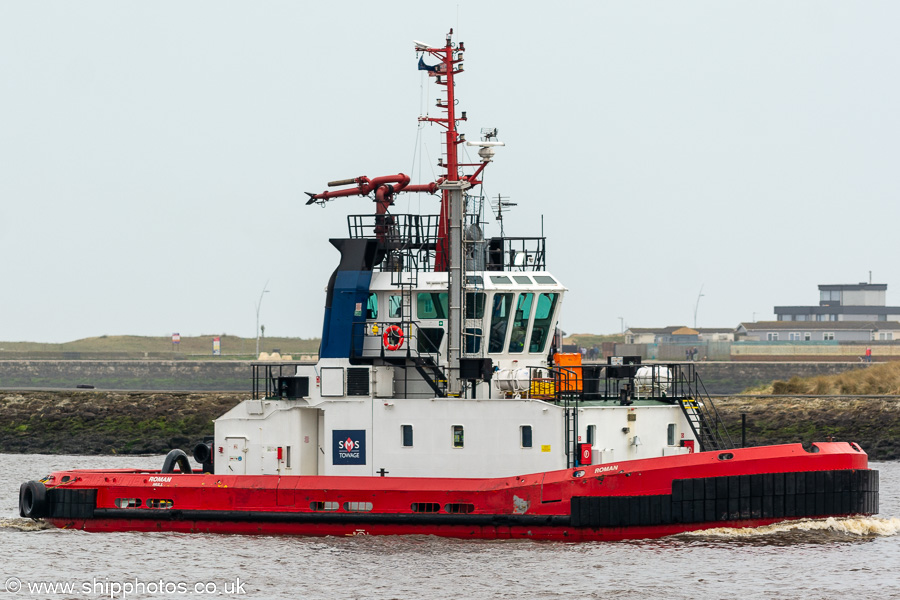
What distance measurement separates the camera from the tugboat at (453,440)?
18.8 meters

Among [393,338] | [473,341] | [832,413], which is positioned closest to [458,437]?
[473,341]

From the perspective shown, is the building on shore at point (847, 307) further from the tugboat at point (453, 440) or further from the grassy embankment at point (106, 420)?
the tugboat at point (453, 440)

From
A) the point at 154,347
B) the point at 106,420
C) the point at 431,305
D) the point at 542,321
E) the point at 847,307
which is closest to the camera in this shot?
the point at 431,305

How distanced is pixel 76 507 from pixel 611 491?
9050mm

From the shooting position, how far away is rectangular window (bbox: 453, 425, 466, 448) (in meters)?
19.8

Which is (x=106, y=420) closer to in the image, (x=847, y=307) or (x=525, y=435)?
(x=525, y=435)

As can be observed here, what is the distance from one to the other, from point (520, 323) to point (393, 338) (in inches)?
83.2

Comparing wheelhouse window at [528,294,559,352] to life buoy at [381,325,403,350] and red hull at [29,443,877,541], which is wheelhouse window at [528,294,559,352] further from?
red hull at [29,443,877,541]

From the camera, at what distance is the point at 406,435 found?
66.2 feet

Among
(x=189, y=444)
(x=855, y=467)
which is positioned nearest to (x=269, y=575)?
(x=855, y=467)

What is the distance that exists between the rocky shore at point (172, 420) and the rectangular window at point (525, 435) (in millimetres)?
19130

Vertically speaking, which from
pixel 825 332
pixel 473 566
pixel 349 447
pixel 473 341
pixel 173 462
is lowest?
pixel 473 566

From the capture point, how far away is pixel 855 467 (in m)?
19.0

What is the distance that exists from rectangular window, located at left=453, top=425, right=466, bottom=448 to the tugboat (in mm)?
113
